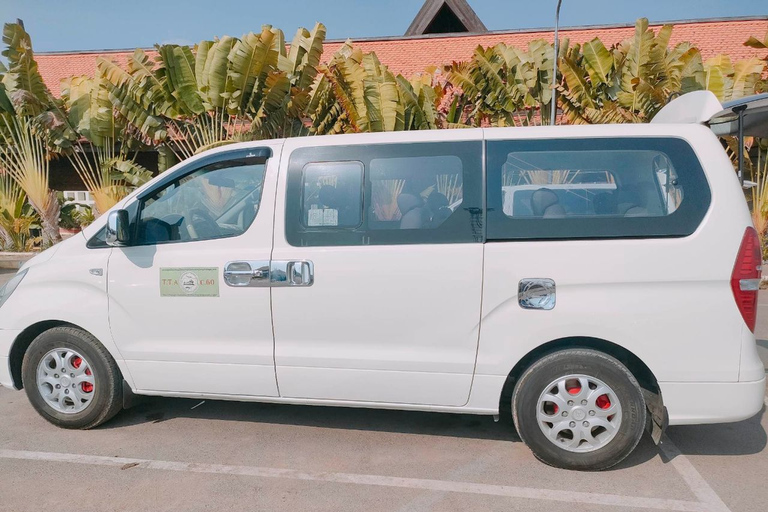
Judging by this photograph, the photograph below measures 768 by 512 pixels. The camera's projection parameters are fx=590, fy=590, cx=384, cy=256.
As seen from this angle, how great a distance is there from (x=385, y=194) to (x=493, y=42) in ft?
50.7

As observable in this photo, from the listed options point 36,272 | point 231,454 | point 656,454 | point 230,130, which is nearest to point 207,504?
point 231,454

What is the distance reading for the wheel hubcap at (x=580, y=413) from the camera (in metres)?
3.50

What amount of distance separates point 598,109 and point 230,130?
28.3 feet

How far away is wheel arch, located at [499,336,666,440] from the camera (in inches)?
139

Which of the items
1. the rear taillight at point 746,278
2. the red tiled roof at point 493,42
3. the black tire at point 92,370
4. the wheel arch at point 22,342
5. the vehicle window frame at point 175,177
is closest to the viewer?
the rear taillight at point 746,278

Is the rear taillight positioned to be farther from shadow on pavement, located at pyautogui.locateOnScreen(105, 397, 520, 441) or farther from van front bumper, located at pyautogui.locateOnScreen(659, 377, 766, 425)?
shadow on pavement, located at pyautogui.locateOnScreen(105, 397, 520, 441)

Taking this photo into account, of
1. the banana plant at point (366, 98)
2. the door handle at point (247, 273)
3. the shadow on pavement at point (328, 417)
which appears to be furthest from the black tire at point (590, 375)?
the banana plant at point (366, 98)

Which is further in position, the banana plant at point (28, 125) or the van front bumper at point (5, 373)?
the banana plant at point (28, 125)

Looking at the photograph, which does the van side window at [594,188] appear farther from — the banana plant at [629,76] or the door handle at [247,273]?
the banana plant at [629,76]

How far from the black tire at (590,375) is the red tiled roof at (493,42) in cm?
1510

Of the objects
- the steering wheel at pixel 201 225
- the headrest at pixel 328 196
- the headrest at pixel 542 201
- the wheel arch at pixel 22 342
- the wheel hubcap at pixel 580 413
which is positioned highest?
the headrest at pixel 328 196

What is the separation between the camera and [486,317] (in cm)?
358

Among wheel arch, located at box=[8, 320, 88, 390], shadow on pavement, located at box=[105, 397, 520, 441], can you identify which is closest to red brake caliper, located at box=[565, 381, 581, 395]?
shadow on pavement, located at box=[105, 397, 520, 441]

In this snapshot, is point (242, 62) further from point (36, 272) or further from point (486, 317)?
point (486, 317)
